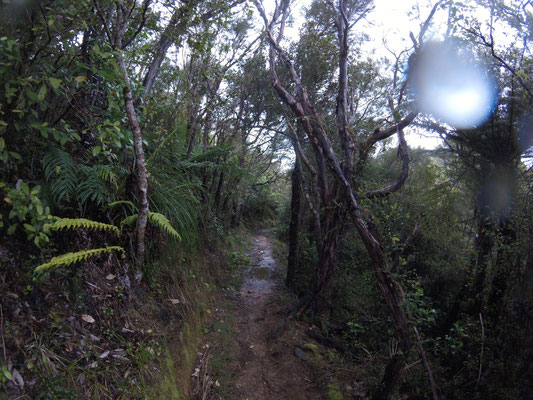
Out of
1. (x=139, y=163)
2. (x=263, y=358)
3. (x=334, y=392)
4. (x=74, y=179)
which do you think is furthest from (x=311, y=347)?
(x=74, y=179)

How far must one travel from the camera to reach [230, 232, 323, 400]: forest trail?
4.60 m

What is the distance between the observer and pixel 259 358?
17.4ft

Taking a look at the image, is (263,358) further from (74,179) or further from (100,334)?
(74,179)

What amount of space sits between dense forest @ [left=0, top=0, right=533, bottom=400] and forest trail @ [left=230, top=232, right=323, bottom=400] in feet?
0.34

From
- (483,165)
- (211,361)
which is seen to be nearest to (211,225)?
(211,361)

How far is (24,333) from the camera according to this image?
2.44m

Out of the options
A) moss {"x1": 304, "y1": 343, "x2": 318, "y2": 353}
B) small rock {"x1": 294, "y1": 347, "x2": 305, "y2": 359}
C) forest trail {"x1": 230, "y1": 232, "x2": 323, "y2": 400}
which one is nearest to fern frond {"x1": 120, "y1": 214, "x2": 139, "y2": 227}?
forest trail {"x1": 230, "y1": 232, "x2": 323, "y2": 400}

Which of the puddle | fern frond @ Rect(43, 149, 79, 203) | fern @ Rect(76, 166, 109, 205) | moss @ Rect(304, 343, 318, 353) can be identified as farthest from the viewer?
the puddle

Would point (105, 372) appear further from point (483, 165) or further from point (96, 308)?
point (483, 165)

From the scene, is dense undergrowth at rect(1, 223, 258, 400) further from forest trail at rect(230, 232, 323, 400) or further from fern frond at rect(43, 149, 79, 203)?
forest trail at rect(230, 232, 323, 400)

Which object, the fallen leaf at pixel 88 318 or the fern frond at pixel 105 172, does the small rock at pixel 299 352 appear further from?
the fern frond at pixel 105 172

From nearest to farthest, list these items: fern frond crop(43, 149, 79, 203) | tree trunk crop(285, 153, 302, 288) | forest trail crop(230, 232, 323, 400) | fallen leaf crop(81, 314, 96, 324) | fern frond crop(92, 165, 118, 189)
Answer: fallen leaf crop(81, 314, 96, 324) < fern frond crop(43, 149, 79, 203) < fern frond crop(92, 165, 118, 189) < forest trail crop(230, 232, 323, 400) < tree trunk crop(285, 153, 302, 288)

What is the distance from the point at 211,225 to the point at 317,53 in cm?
519

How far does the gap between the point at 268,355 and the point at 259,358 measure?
0.65 feet
